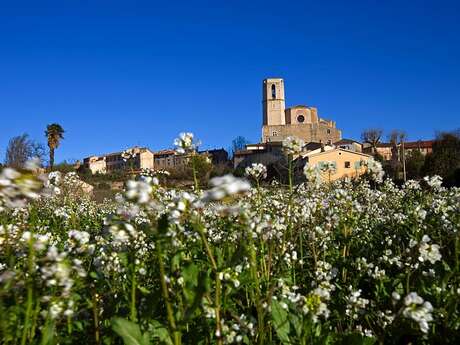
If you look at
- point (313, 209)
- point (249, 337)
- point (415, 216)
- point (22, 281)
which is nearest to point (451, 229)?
point (415, 216)

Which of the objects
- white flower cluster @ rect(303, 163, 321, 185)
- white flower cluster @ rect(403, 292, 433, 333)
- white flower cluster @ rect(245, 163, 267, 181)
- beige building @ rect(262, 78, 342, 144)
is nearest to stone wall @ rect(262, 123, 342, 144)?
beige building @ rect(262, 78, 342, 144)

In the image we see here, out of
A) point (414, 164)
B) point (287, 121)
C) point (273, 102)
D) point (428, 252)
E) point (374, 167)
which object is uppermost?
point (273, 102)

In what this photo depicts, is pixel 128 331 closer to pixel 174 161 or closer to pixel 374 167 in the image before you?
pixel 374 167

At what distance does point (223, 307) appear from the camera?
262 centimetres

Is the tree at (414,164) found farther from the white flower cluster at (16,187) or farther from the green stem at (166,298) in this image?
the white flower cluster at (16,187)

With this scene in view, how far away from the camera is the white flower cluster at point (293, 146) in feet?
12.4

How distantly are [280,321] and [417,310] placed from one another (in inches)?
35.2

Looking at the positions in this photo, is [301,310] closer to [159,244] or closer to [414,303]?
[414,303]

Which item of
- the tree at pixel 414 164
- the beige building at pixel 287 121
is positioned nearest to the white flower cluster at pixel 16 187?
the tree at pixel 414 164

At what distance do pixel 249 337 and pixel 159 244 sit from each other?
1.11 m

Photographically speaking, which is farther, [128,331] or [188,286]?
[188,286]

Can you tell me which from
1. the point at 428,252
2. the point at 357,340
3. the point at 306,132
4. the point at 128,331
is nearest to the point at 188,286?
the point at 128,331

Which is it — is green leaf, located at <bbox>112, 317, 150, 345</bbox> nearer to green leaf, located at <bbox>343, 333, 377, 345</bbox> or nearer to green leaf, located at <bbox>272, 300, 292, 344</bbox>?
green leaf, located at <bbox>272, 300, 292, 344</bbox>

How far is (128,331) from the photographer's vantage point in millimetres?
1996
